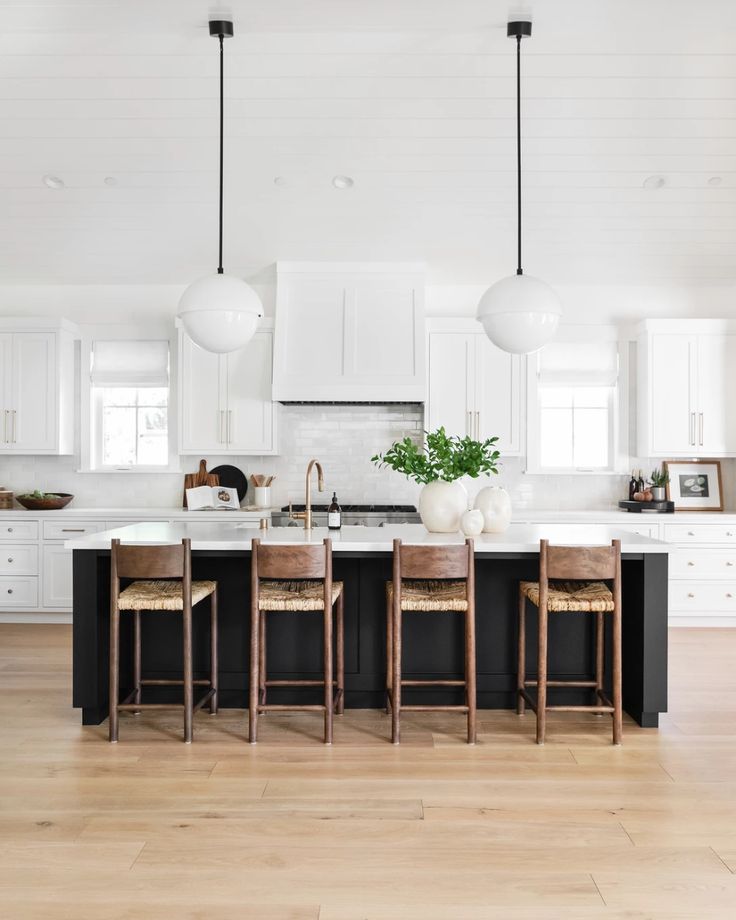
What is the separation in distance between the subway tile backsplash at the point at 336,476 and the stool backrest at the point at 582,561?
315cm

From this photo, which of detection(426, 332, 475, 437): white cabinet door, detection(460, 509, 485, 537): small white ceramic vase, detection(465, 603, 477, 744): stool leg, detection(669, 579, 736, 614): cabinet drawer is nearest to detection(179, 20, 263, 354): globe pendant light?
detection(460, 509, 485, 537): small white ceramic vase

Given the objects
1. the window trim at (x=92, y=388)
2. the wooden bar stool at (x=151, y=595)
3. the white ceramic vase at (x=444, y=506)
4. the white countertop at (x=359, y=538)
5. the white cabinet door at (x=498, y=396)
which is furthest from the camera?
the window trim at (x=92, y=388)

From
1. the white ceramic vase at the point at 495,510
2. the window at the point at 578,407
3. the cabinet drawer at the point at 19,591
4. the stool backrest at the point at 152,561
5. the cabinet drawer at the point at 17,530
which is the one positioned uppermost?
the window at the point at 578,407

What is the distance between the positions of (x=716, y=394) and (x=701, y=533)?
3.83 feet

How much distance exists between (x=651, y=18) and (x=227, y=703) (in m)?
4.22

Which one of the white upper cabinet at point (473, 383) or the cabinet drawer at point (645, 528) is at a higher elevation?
the white upper cabinet at point (473, 383)

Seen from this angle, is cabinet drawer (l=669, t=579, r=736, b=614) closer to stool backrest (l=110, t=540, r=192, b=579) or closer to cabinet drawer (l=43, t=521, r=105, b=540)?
stool backrest (l=110, t=540, r=192, b=579)

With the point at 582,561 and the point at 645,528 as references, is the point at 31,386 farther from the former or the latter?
the point at 645,528

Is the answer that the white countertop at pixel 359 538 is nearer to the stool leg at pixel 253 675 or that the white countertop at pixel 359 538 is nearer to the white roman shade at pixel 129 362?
the stool leg at pixel 253 675

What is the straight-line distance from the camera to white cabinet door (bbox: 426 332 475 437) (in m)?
6.36

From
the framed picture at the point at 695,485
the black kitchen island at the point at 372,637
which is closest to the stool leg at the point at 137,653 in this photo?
the black kitchen island at the point at 372,637

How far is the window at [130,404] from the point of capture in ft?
22.2

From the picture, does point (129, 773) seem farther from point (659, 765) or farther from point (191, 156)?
point (191, 156)

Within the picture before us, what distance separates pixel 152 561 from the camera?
355cm
